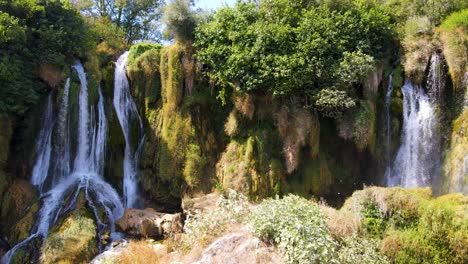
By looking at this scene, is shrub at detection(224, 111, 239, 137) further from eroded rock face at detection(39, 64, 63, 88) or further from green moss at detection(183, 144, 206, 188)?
eroded rock face at detection(39, 64, 63, 88)

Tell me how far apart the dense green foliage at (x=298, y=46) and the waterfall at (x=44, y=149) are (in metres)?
6.63

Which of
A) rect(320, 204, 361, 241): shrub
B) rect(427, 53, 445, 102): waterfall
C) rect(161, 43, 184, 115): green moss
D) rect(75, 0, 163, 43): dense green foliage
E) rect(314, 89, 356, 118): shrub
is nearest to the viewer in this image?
rect(320, 204, 361, 241): shrub

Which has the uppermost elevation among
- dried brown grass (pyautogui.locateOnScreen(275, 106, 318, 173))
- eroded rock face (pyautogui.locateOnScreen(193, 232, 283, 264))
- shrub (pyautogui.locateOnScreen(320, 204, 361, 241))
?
dried brown grass (pyautogui.locateOnScreen(275, 106, 318, 173))

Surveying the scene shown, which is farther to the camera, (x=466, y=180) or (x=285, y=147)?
(x=285, y=147)

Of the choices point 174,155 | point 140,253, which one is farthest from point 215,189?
point 140,253

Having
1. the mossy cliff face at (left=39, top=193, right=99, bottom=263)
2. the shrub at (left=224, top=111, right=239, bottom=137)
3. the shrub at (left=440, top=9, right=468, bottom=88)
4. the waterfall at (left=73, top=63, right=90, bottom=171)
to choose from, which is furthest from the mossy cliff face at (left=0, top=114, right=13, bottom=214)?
the shrub at (left=440, top=9, right=468, bottom=88)

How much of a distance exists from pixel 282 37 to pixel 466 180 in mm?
8414

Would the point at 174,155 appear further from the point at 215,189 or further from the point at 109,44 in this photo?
the point at 109,44

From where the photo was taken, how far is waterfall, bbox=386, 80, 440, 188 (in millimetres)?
15469

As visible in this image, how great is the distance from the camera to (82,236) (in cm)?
1285

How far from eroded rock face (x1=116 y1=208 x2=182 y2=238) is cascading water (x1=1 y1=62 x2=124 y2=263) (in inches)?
25.5

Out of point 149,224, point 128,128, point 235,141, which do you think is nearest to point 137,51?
point 128,128

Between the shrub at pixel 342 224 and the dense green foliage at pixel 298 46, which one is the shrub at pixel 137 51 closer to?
the dense green foliage at pixel 298 46

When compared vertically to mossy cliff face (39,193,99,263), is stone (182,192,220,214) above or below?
above
